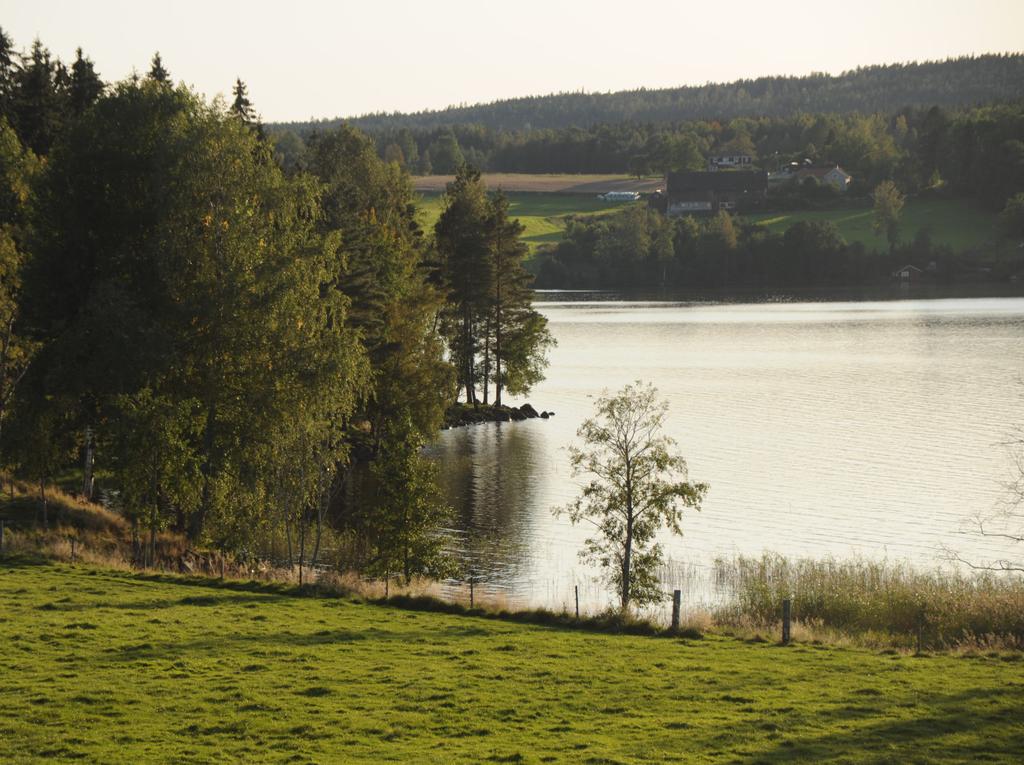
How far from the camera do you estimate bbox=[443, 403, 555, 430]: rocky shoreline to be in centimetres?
8825

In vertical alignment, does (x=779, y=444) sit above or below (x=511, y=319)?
below

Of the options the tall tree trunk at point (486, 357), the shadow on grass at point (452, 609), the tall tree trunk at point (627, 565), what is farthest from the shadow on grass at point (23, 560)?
the tall tree trunk at point (486, 357)

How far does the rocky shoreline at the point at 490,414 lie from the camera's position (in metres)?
88.2

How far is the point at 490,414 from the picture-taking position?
8994 centimetres

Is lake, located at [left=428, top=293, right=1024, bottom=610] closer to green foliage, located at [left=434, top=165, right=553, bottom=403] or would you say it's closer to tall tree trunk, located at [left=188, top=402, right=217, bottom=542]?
green foliage, located at [left=434, top=165, right=553, bottom=403]

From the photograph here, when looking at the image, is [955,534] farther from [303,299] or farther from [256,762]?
[256,762]

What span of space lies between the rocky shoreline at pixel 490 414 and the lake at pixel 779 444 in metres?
2.06

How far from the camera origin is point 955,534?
50.7 meters

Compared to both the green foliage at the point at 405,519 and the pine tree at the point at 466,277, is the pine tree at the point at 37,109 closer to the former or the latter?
the pine tree at the point at 466,277


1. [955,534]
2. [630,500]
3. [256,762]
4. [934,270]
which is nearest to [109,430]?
[630,500]

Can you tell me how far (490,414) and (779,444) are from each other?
79.2 ft

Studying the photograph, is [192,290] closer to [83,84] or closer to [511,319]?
[83,84]

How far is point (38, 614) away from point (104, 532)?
50.5 feet

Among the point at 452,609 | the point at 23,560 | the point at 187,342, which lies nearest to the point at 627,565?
the point at 452,609
